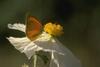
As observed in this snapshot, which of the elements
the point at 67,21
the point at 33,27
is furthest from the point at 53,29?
the point at 67,21

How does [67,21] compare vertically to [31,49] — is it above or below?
above

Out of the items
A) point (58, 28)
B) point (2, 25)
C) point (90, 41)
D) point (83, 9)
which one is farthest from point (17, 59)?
point (58, 28)

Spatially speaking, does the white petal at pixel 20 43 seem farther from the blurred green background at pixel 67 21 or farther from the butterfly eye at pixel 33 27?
the blurred green background at pixel 67 21

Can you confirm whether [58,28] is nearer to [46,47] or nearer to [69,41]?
[46,47]

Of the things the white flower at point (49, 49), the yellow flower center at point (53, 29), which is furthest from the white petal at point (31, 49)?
the yellow flower center at point (53, 29)

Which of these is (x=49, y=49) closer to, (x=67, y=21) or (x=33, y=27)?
(x=33, y=27)

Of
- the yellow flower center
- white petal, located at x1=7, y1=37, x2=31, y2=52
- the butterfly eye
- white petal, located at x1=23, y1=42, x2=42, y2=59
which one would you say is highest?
the yellow flower center

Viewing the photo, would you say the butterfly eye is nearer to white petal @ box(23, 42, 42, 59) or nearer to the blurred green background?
white petal @ box(23, 42, 42, 59)

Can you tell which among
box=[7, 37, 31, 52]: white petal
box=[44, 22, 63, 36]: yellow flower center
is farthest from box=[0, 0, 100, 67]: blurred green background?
box=[7, 37, 31, 52]: white petal
